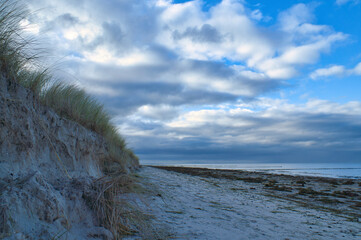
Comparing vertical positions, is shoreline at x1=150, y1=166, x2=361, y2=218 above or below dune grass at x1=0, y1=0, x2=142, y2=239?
below

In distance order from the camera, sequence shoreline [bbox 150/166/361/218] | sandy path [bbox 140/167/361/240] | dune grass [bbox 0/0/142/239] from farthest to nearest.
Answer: shoreline [bbox 150/166/361/218] < sandy path [bbox 140/167/361/240] < dune grass [bbox 0/0/142/239]

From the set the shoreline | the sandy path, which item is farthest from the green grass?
the shoreline

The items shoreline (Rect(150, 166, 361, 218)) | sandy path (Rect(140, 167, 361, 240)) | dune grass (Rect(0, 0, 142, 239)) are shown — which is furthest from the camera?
shoreline (Rect(150, 166, 361, 218))

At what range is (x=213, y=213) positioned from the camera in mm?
4379

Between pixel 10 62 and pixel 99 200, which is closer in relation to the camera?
pixel 99 200

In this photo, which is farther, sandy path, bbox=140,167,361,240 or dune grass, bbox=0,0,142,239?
sandy path, bbox=140,167,361,240

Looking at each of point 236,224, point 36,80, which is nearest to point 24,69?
point 36,80

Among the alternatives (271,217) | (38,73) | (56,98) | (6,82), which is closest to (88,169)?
(56,98)

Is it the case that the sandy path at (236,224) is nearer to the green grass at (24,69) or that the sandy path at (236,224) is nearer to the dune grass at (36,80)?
the dune grass at (36,80)

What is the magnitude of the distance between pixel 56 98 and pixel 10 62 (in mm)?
1628

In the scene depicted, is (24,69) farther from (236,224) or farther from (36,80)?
(236,224)

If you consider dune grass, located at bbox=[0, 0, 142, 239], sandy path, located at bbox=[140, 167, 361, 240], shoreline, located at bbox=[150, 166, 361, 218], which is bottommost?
shoreline, located at bbox=[150, 166, 361, 218]

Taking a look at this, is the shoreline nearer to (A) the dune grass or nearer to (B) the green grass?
(A) the dune grass

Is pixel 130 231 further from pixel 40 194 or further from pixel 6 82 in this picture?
pixel 6 82
